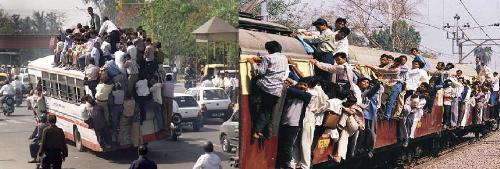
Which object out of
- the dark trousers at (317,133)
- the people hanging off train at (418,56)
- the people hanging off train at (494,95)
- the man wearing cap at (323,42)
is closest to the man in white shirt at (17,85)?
the man wearing cap at (323,42)

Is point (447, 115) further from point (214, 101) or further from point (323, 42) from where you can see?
point (214, 101)

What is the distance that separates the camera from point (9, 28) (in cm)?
287

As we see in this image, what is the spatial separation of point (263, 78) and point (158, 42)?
239 centimetres

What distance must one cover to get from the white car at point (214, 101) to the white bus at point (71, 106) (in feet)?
0.53

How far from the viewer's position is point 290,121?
5805 mm

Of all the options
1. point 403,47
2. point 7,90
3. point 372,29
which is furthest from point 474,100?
point 7,90

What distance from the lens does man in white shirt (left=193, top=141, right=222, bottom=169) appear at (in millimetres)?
2607

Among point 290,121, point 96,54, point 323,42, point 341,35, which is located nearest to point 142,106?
point 96,54

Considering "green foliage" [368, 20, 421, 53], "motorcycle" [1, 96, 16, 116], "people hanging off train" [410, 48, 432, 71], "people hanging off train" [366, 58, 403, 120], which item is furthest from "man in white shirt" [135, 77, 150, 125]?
"people hanging off train" [410, 48, 432, 71]

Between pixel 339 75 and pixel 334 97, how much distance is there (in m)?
0.24

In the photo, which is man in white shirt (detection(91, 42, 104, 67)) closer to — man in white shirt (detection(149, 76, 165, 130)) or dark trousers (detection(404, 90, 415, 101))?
man in white shirt (detection(149, 76, 165, 130))

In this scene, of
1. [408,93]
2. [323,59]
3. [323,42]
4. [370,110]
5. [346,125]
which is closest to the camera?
[323,42]

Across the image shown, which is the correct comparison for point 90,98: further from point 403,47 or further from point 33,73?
point 403,47

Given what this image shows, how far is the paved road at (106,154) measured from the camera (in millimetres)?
2605
